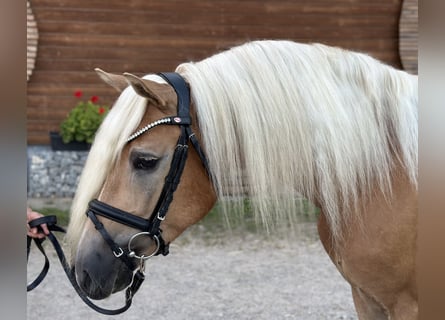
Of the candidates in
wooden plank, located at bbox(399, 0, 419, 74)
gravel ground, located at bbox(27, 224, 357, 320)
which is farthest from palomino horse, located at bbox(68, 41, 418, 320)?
wooden plank, located at bbox(399, 0, 419, 74)

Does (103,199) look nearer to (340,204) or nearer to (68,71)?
(340,204)

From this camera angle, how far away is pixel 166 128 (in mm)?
1483

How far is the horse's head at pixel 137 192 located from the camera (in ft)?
4.78

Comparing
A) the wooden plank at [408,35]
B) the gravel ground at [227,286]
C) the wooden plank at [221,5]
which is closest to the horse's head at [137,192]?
the gravel ground at [227,286]

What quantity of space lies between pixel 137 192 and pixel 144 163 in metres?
0.08

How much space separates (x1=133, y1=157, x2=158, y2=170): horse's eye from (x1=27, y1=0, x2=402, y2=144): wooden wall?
4965mm

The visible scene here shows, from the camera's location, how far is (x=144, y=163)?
4.78 ft

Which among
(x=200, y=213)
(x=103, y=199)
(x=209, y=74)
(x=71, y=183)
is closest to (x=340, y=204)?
(x=200, y=213)

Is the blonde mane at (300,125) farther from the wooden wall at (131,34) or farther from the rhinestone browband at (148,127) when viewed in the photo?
the wooden wall at (131,34)

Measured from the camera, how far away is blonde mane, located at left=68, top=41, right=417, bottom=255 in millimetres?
1506

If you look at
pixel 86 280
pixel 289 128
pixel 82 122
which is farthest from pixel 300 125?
pixel 82 122

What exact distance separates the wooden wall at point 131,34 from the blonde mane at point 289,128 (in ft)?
15.9

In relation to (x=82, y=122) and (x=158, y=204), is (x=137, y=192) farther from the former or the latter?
(x=82, y=122)

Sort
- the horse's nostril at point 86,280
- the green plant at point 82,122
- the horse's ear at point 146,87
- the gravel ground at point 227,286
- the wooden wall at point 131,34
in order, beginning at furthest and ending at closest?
the wooden wall at point 131,34, the green plant at point 82,122, the gravel ground at point 227,286, the horse's nostril at point 86,280, the horse's ear at point 146,87
